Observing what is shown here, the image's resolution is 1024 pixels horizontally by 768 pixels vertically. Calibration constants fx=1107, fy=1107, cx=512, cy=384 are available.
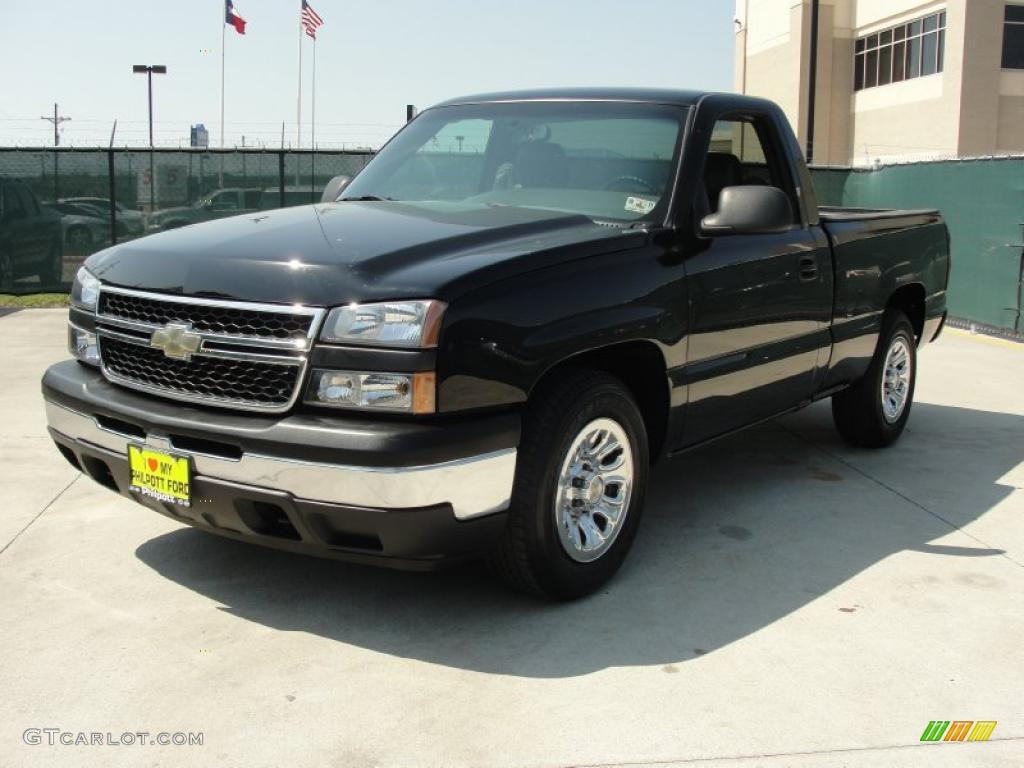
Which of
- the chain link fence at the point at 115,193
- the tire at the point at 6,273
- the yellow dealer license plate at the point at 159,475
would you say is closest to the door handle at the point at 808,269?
the yellow dealer license plate at the point at 159,475

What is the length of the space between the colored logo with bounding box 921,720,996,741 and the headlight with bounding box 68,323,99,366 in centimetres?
319

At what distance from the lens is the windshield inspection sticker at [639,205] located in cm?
459

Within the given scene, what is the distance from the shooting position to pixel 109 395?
4023 millimetres

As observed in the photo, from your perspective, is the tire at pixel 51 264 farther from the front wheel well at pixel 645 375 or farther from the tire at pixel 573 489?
the tire at pixel 573 489

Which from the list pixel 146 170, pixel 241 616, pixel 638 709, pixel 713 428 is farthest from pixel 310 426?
pixel 146 170

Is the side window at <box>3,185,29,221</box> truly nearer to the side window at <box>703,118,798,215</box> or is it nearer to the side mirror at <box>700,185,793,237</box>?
the side window at <box>703,118,798,215</box>

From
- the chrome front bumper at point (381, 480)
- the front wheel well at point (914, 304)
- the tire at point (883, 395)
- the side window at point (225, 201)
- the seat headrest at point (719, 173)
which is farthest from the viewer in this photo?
the side window at point (225, 201)

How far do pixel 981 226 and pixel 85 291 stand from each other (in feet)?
35.7

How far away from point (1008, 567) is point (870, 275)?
6.48ft

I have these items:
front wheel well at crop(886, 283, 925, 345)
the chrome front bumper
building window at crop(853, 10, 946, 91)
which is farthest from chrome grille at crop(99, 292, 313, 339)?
building window at crop(853, 10, 946, 91)

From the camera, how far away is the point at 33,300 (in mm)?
14938

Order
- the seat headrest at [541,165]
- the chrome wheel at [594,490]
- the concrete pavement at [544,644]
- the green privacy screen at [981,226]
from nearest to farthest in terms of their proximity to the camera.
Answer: the concrete pavement at [544,644], the chrome wheel at [594,490], the seat headrest at [541,165], the green privacy screen at [981,226]

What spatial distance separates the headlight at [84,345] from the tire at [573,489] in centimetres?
173

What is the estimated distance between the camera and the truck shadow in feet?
12.6
